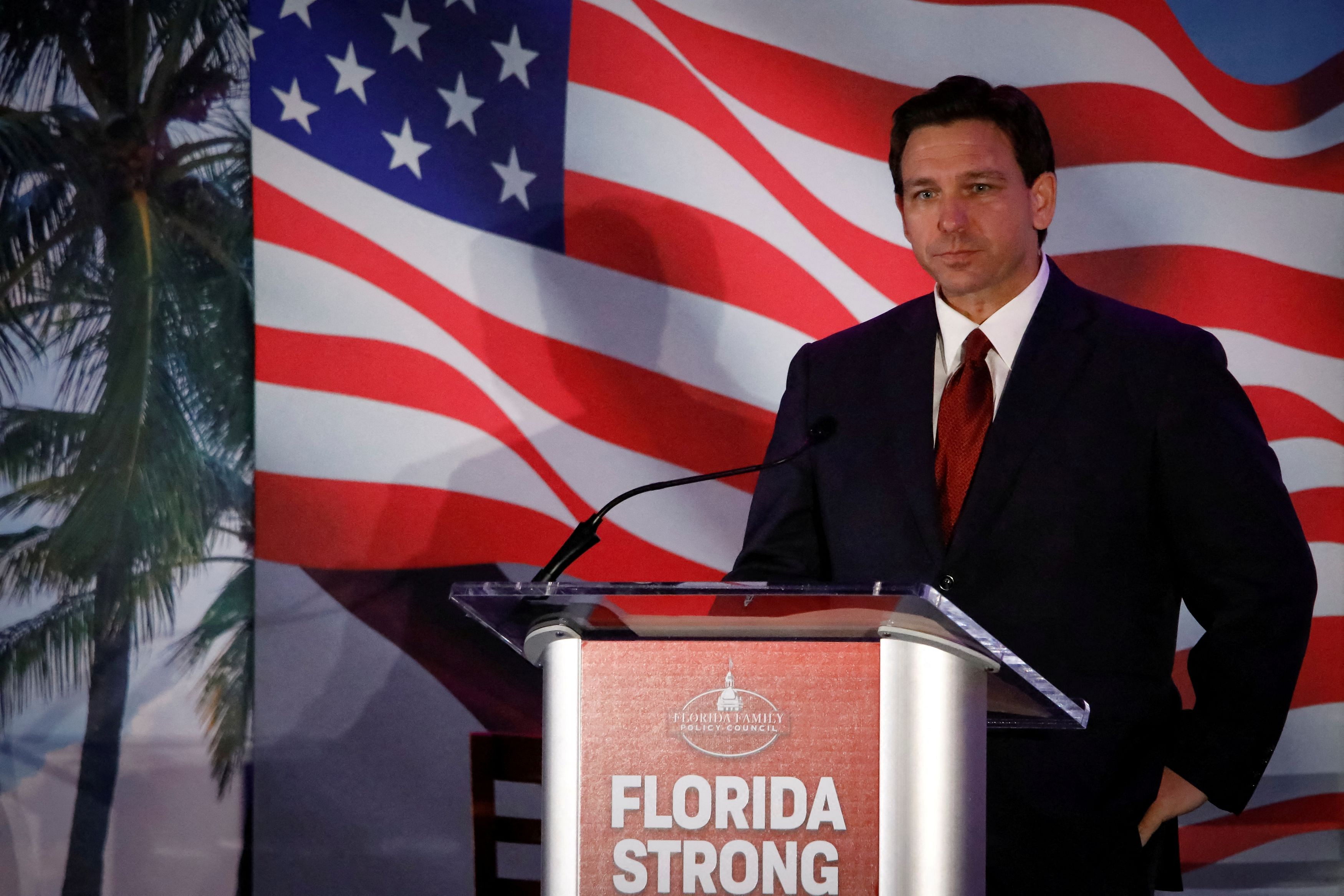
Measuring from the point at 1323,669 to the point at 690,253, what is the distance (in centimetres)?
178

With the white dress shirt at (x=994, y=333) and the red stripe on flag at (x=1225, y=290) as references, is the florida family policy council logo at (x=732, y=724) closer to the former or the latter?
the white dress shirt at (x=994, y=333)

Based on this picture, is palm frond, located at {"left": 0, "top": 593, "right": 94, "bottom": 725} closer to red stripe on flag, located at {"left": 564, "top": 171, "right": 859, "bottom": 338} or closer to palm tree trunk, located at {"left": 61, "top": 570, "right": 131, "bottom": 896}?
palm tree trunk, located at {"left": 61, "top": 570, "right": 131, "bottom": 896}

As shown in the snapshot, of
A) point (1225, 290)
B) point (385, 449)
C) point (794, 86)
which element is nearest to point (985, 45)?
point (794, 86)

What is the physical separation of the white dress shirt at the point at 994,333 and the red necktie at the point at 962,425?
0.01m

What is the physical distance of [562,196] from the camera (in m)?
2.86

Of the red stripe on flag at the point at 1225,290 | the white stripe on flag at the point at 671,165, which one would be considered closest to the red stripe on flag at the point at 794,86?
the white stripe on flag at the point at 671,165

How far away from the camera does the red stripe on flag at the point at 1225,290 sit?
266cm

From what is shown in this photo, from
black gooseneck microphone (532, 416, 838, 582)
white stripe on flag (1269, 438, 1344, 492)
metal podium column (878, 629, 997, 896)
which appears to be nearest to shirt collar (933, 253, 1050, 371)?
black gooseneck microphone (532, 416, 838, 582)

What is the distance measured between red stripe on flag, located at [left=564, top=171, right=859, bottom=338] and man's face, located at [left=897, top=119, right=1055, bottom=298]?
902mm

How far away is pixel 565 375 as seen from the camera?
9.25 ft

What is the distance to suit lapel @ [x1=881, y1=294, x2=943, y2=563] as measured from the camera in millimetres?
1618

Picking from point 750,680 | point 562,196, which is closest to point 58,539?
point 562,196

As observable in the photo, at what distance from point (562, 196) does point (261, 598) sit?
125cm

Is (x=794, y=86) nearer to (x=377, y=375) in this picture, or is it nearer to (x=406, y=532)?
(x=377, y=375)
